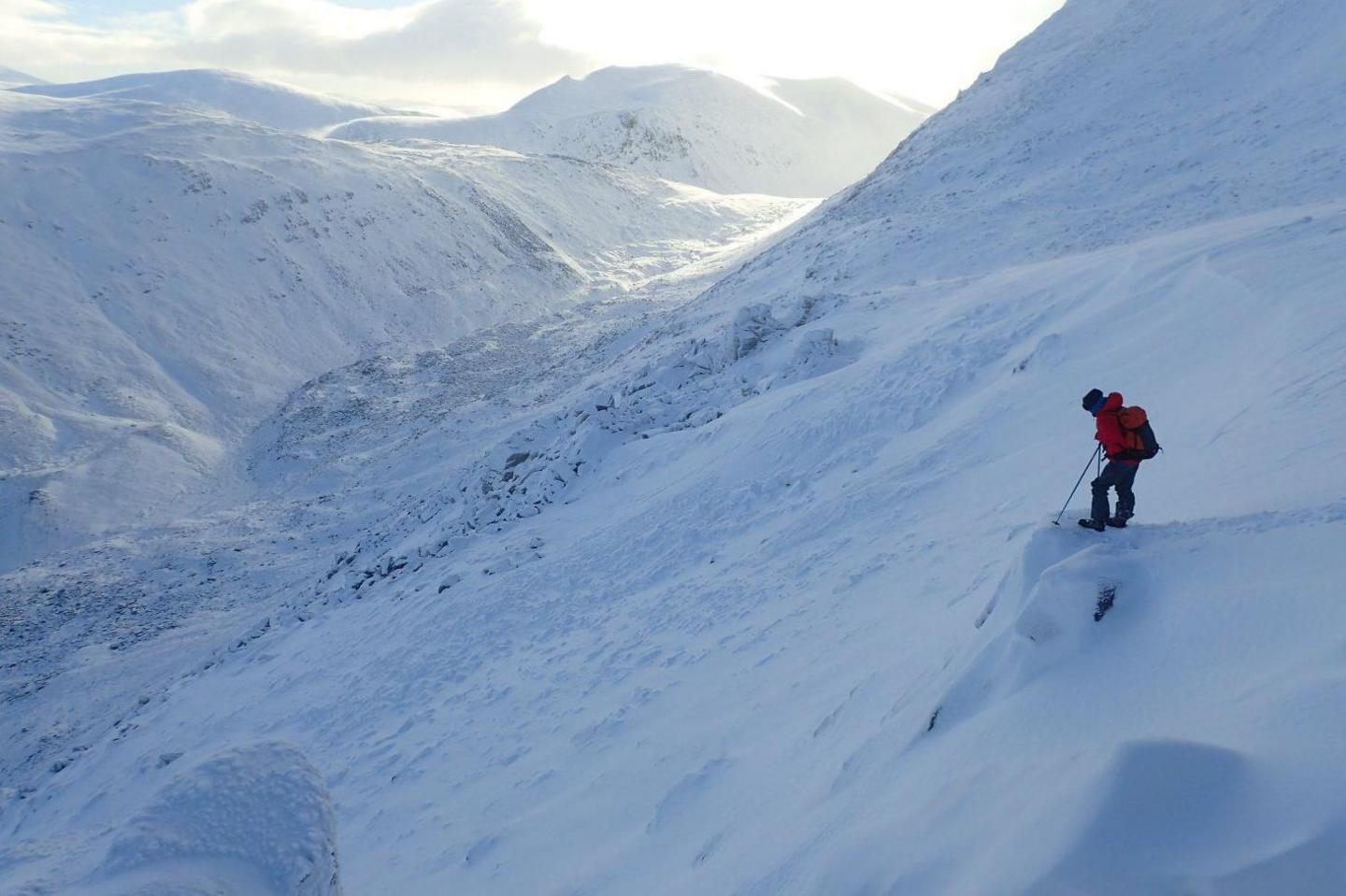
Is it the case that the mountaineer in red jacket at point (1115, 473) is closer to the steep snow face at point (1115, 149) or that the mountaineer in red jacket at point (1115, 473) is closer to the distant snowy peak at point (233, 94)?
the steep snow face at point (1115, 149)

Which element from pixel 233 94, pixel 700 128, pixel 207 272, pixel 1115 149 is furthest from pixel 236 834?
pixel 233 94

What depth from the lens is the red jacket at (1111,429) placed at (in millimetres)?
6484

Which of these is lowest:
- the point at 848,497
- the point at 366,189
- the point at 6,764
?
the point at 6,764

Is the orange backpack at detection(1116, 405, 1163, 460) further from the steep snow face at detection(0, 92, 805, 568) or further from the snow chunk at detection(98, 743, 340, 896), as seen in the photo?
the steep snow face at detection(0, 92, 805, 568)

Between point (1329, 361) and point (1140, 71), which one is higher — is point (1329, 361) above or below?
below

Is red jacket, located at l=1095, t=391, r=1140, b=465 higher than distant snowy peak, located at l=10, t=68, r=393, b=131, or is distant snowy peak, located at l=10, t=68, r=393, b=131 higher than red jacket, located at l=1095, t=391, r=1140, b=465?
distant snowy peak, located at l=10, t=68, r=393, b=131

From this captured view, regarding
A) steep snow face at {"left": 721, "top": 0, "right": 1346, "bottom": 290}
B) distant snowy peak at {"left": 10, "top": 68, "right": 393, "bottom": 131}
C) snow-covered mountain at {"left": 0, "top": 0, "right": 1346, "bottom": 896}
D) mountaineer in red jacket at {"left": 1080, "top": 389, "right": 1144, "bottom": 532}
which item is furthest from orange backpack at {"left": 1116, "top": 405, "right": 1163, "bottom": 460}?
distant snowy peak at {"left": 10, "top": 68, "right": 393, "bottom": 131}

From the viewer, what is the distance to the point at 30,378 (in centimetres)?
3484

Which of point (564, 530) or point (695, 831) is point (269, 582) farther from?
point (695, 831)

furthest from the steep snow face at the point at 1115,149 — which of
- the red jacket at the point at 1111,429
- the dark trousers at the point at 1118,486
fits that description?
the dark trousers at the point at 1118,486

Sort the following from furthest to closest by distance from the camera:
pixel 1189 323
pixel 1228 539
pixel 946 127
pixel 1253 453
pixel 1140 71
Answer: pixel 946 127 < pixel 1140 71 < pixel 1189 323 < pixel 1253 453 < pixel 1228 539

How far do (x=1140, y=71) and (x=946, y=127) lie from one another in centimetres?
843

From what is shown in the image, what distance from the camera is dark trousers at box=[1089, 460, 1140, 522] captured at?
6363 mm

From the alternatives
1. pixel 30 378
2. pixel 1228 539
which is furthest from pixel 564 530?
pixel 30 378
